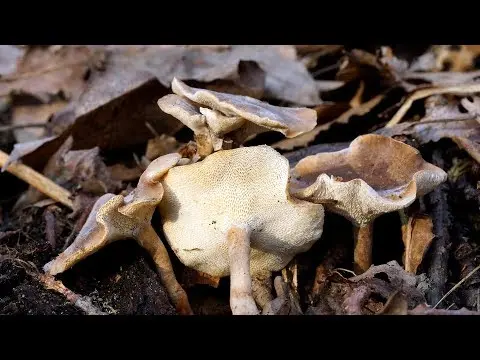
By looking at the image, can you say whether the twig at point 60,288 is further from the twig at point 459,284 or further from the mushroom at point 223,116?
the twig at point 459,284

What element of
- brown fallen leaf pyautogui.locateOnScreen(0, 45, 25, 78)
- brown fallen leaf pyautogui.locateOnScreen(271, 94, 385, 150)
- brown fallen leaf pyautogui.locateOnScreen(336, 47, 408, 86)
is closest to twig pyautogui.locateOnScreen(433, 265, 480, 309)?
brown fallen leaf pyautogui.locateOnScreen(271, 94, 385, 150)

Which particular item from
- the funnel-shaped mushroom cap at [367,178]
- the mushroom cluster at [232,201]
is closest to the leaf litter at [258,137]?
the mushroom cluster at [232,201]

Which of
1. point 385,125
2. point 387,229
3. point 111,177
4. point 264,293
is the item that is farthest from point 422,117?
point 111,177

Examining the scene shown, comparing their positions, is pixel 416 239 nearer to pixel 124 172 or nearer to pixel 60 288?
pixel 60 288

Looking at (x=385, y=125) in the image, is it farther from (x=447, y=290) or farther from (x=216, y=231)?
(x=216, y=231)

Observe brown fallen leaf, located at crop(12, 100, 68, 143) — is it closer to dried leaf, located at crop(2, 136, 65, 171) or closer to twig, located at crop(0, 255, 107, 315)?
dried leaf, located at crop(2, 136, 65, 171)

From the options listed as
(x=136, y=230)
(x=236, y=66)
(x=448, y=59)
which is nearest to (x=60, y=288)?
(x=136, y=230)

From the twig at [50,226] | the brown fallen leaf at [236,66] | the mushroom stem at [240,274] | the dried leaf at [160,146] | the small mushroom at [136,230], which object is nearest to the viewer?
the mushroom stem at [240,274]
